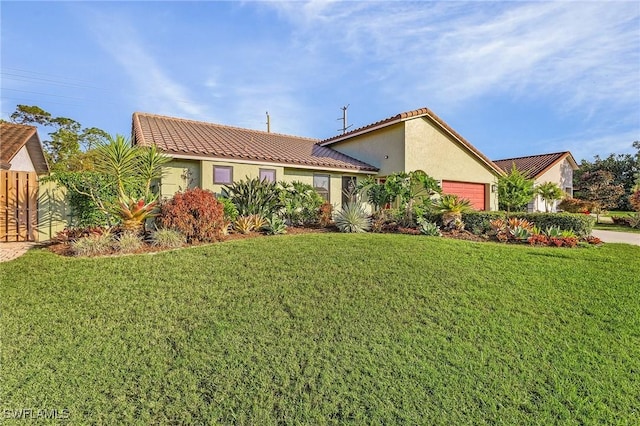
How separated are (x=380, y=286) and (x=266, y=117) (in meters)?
27.1

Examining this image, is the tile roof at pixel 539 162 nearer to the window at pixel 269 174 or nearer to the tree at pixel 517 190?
the tree at pixel 517 190

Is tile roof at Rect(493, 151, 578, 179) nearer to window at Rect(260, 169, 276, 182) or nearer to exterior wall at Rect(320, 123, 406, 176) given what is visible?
exterior wall at Rect(320, 123, 406, 176)

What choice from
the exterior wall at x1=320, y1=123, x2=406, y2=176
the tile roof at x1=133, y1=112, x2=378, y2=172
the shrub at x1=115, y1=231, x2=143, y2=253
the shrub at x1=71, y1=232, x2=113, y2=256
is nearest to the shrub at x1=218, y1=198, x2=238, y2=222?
the shrub at x1=115, y1=231, x2=143, y2=253

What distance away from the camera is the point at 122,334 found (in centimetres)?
415

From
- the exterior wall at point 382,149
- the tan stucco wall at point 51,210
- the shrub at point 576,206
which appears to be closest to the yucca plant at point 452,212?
the exterior wall at point 382,149

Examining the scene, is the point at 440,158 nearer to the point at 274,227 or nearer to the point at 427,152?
the point at 427,152

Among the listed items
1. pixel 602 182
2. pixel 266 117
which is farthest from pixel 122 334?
pixel 602 182

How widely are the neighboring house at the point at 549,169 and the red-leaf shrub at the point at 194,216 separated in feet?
75.8

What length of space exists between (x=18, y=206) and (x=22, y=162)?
5.00 m

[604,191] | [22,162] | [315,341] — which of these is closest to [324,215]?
[315,341]

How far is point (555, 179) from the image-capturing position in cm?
2534

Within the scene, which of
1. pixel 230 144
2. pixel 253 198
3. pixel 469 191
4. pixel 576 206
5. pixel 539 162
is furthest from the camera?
pixel 539 162

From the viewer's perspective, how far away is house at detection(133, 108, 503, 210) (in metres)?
12.1

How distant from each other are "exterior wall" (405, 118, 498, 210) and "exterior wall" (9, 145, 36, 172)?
16665 millimetres
